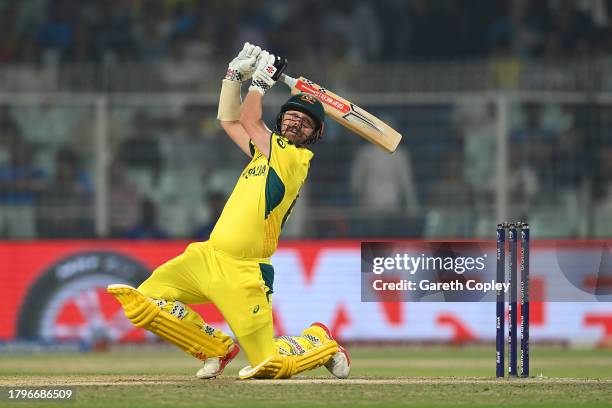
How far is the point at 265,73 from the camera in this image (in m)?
9.41

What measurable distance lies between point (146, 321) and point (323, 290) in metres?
5.98

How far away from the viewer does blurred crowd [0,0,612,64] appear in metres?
18.5

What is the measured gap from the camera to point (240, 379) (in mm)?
9188

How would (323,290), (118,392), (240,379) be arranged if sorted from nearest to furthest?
(118,392)
(240,379)
(323,290)

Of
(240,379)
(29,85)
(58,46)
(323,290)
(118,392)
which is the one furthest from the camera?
(58,46)

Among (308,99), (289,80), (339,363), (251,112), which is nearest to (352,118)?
(289,80)

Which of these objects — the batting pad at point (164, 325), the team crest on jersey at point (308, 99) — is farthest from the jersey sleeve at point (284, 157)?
the batting pad at point (164, 325)

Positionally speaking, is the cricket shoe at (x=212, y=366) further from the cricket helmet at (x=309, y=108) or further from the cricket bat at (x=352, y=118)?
the cricket bat at (x=352, y=118)

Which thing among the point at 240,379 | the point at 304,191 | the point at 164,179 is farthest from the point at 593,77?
Result: the point at 240,379

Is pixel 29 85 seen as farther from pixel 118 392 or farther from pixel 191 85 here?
pixel 118 392

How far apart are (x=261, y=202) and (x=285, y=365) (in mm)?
980

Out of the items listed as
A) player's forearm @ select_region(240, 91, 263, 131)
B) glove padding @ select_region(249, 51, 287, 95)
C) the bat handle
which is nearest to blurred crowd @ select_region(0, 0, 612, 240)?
the bat handle

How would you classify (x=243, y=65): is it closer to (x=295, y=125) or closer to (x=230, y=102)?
(x=230, y=102)

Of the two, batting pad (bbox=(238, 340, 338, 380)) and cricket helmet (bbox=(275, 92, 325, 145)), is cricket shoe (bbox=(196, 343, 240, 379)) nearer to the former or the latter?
batting pad (bbox=(238, 340, 338, 380))
